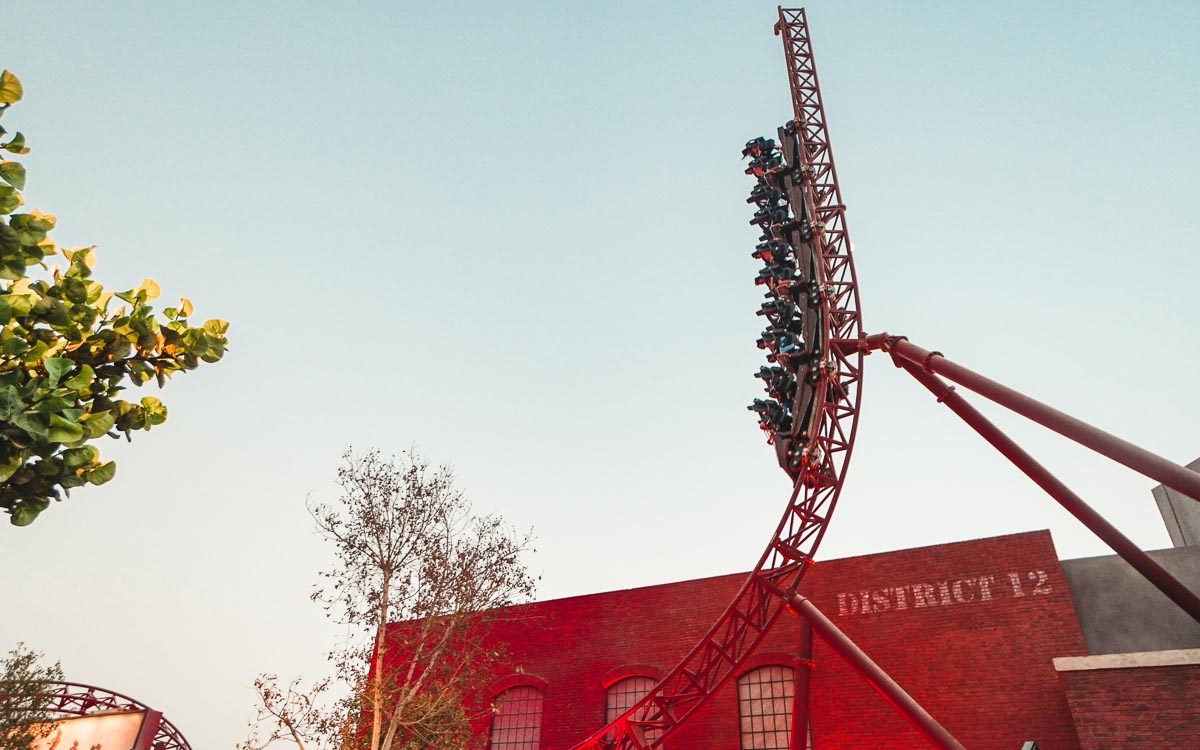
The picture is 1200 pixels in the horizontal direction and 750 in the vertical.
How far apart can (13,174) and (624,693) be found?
57.3 feet

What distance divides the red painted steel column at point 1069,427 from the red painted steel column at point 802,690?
429cm

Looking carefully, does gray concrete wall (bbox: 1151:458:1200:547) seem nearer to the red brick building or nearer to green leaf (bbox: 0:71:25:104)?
the red brick building

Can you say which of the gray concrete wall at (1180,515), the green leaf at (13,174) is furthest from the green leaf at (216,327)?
the gray concrete wall at (1180,515)

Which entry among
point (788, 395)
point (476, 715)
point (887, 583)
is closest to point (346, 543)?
point (476, 715)

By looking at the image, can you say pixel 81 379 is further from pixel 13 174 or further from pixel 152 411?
pixel 13 174

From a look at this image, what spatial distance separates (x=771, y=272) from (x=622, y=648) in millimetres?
10732

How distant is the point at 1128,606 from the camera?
529 inches

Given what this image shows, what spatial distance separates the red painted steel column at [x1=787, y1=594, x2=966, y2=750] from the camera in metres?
8.81

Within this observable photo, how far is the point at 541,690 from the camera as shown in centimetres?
1855

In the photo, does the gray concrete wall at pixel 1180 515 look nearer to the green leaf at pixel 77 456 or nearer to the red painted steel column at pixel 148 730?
the green leaf at pixel 77 456

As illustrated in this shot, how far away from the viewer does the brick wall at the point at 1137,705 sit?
10.4 metres

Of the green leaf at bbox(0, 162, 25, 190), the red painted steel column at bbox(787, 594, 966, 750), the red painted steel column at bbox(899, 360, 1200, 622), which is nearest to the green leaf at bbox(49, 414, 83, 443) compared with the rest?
the green leaf at bbox(0, 162, 25, 190)

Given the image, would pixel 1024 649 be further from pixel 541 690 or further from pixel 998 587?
pixel 541 690

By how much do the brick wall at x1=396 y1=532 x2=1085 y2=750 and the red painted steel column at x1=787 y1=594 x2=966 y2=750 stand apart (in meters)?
4.50
